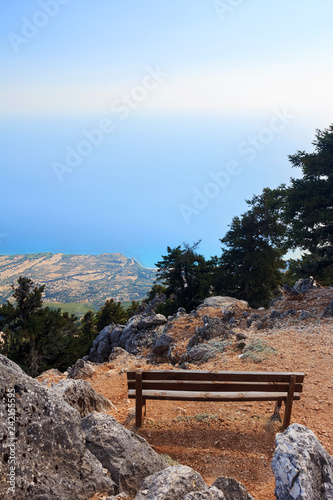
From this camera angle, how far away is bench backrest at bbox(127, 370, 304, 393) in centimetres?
870

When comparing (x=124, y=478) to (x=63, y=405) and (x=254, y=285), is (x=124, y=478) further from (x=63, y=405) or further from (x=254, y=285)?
(x=254, y=285)

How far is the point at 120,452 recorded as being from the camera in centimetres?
603

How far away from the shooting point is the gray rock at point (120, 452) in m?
5.78

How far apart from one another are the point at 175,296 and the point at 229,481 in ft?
117

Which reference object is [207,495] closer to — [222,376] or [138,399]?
[222,376]

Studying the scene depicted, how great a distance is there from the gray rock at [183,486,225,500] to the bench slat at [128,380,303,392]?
3941 mm

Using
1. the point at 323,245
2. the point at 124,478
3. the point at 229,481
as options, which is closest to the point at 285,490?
the point at 229,481

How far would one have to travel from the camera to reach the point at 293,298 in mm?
23656

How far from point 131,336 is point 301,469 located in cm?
2448

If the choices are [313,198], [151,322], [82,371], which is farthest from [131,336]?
[313,198]

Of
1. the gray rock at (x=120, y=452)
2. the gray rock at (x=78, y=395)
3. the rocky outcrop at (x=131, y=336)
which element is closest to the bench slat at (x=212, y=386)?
the gray rock at (x=78, y=395)

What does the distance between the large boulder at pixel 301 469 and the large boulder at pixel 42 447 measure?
2878 millimetres

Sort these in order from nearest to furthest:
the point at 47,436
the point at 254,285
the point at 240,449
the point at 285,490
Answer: the point at 285,490, the point at 47,436, the point at 240,449, the point at 254,285

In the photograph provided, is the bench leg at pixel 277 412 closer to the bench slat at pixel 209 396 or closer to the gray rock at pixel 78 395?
the bench slat at pixel 209 396
